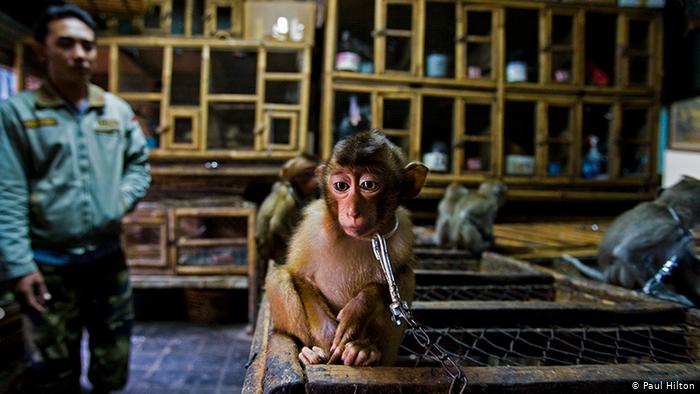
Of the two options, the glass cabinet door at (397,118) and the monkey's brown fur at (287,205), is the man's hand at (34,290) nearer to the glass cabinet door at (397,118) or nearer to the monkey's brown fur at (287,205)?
the monkey's brown fur at (287,205)

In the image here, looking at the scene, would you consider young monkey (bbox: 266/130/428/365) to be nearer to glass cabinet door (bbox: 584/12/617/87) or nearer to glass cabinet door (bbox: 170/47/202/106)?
glass cabinet door (bbox: 170/47/202/106)

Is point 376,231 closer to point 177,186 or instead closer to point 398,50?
point 177,186

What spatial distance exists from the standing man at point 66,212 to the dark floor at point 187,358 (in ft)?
3.09

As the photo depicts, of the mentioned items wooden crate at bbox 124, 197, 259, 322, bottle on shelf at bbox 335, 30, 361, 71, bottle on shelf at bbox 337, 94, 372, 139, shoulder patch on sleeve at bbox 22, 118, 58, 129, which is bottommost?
wooden crate at bbox 124, 197, 259, 322

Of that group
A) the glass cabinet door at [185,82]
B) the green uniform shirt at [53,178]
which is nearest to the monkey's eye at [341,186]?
the green uniform shirt at [53,178]

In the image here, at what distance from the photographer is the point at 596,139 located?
18.5 ft

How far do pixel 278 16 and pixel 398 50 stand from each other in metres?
1.63

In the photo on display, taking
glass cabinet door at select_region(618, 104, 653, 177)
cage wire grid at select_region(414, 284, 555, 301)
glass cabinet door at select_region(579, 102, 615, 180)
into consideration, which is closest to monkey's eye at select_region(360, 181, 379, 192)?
cage wire grid at select_region(414, 284, 555, 301)

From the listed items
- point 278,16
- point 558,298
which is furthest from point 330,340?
point 278,16

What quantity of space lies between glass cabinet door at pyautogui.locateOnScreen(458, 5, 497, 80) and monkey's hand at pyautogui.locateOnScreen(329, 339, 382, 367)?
468cm

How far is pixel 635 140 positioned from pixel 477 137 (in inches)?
84.2

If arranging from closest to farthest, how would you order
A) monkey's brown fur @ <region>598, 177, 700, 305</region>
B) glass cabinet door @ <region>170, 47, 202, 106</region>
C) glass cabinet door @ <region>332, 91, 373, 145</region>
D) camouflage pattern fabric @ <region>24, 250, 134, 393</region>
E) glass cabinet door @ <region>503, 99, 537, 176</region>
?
1. camouflage pattern fabric @ <region>24, 250, 134, 393</region>
2. monkey's brown fur @ <region>598, 177, 700, 305</region>
3. glass cabinet door @ <region>332, 91, 373, 145</region>
4. glass cabinet door @ <region>170, 47, 202, 106</region>
5. glass cabinet door @ <region>503, 99, 537, 176</region>

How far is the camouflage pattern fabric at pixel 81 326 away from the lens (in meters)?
2.46

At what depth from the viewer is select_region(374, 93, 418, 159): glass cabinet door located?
5125 millimetres
